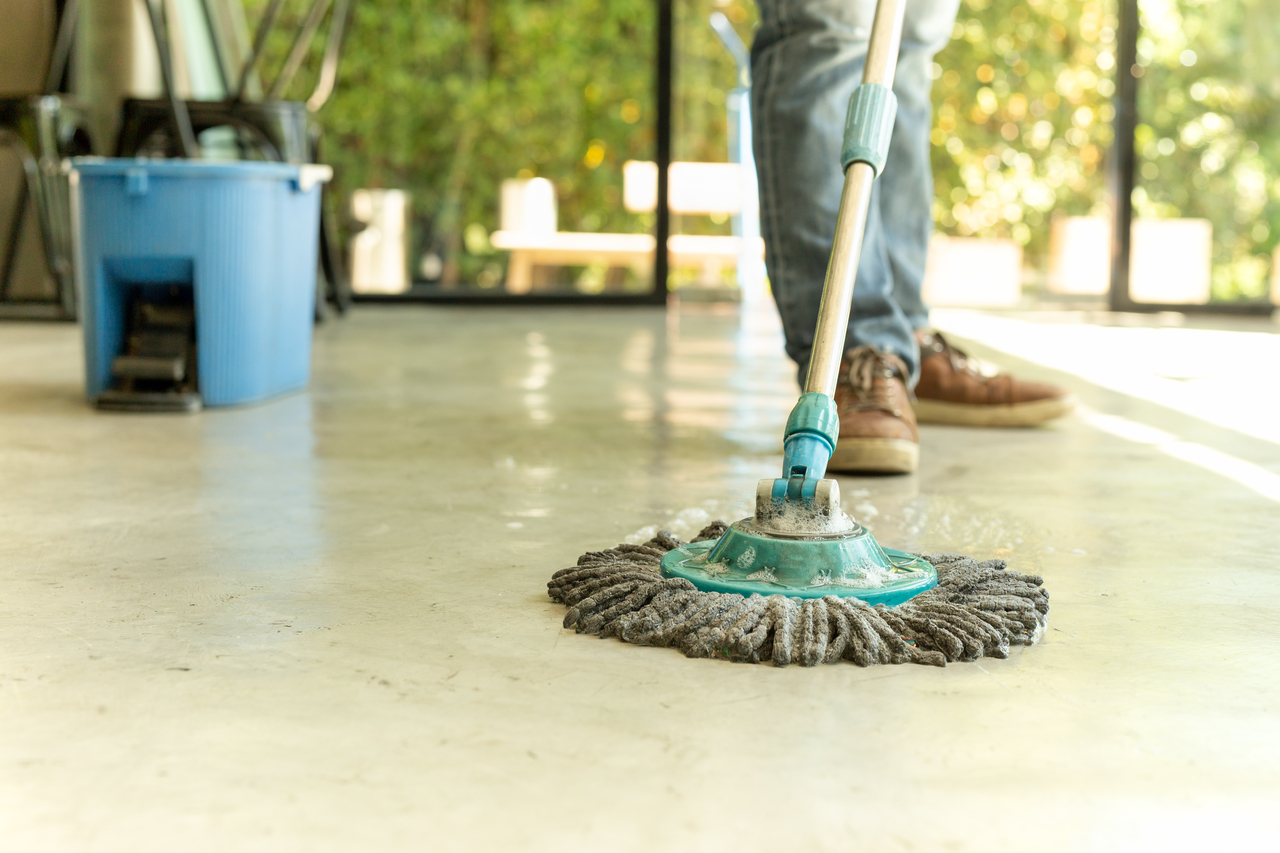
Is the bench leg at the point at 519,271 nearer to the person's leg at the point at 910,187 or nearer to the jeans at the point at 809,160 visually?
the person's leg at the point at 910,187

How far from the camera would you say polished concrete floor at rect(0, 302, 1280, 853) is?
610 mm

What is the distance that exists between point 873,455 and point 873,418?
0.05 metres

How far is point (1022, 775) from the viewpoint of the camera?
66 cm

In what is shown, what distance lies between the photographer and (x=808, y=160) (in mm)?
1597

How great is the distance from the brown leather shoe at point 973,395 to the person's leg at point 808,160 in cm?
27

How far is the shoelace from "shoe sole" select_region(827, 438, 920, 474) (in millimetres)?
50

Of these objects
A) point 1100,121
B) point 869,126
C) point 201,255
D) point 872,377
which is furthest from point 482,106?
point 869,126

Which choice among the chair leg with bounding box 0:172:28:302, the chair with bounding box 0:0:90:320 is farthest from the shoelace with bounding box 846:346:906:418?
the chair leg with bounding box 0:172:28:302

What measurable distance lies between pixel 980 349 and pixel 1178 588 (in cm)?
244

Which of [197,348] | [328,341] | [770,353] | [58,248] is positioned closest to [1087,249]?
[770,353]

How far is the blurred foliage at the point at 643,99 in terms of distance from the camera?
4.79 m

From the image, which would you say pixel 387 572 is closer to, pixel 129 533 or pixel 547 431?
pixel 129 533

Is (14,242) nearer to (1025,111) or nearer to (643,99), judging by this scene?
(643,99)

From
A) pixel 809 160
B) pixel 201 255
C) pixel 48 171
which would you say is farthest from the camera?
pixel 48 171
